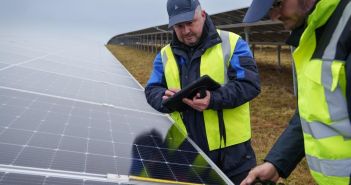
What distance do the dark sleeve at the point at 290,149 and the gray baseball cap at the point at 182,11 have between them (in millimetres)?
1177

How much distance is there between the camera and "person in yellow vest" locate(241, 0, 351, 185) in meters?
1.80

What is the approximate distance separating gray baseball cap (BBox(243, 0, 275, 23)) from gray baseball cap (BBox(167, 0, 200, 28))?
104 cm

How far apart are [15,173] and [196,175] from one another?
1140 mm

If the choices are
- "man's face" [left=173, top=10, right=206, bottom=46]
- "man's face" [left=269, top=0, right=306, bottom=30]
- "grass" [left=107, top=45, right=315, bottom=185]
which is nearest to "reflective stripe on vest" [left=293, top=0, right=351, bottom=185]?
"man's face" [left=269, top=0, right=306, bottom=30]

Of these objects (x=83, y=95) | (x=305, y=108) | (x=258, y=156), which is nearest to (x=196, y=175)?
(x=305, y=108)

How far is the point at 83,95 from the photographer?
5266 millimetres

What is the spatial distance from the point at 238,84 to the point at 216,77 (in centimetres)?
21

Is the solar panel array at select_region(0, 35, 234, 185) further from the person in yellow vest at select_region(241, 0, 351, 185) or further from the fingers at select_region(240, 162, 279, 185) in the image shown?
the person in yellow vest at select_region(241, 0, 351, 185)

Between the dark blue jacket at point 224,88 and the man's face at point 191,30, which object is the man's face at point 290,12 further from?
the man's face at point 191,30

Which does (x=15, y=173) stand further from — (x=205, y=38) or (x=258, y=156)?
(x=258, y=156)

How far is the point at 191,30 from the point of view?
3.31 meters

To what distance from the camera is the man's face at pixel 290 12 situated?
208 centimetres

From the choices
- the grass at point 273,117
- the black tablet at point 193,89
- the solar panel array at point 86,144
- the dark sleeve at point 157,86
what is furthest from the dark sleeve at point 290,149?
the grass at point 273,117

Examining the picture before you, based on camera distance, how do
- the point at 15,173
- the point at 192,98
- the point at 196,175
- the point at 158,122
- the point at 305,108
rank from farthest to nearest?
1. the point at 158,122
2. the point at 192,98
3. the point at 196,175
4. the point at 15,173
5. the point at 305,108
